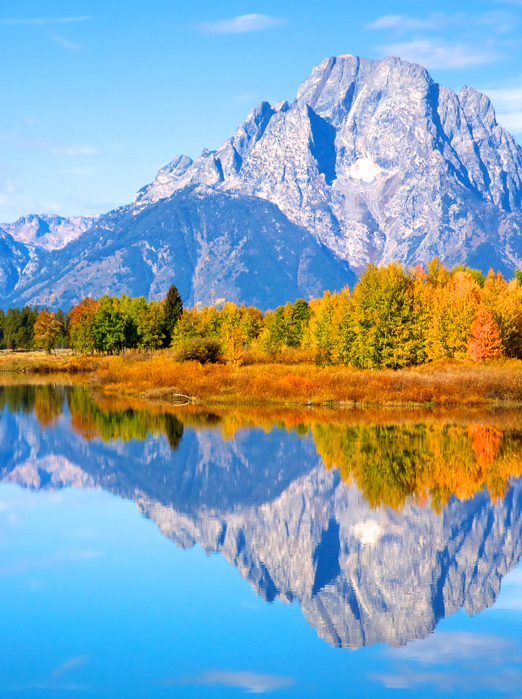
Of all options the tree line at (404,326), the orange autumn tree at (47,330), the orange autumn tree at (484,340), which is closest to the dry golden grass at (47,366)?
the orange autumn tree at (47,330)

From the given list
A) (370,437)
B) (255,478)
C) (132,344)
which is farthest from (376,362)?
(132,344)

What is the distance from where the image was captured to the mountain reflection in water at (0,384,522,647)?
1397cm

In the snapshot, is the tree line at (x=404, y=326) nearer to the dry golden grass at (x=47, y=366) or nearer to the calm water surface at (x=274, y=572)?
the calm water surface at (x=274, y=572)

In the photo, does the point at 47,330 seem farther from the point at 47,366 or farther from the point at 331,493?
the point at 331,493

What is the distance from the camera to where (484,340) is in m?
52.1

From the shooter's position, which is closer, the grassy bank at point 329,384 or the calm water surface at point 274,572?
the calm water surface at point 274,572

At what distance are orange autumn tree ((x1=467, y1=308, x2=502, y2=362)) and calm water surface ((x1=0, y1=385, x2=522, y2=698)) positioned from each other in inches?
840

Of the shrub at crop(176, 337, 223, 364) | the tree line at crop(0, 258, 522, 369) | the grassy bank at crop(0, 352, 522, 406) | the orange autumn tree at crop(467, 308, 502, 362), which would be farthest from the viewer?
the shrub at crop(176, 337, 223, 364)

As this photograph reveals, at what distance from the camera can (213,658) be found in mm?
11031

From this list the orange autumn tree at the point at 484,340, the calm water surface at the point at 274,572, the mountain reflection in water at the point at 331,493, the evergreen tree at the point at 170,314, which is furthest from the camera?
the evergreen tree at the point at 170,314

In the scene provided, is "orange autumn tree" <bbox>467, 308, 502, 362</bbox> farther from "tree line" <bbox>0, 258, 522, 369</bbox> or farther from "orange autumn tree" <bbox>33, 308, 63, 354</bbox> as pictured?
"orange autumn tree" <bbox>33, 308, 63, 354</bbox>

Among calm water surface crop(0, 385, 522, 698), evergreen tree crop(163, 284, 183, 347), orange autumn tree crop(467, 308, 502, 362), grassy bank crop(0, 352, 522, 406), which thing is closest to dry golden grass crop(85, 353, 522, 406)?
grassy bank crop(0, 352, 522, 406)

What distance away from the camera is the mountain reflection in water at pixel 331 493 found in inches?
550

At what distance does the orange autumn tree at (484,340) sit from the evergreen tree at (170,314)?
4960 centimetres
